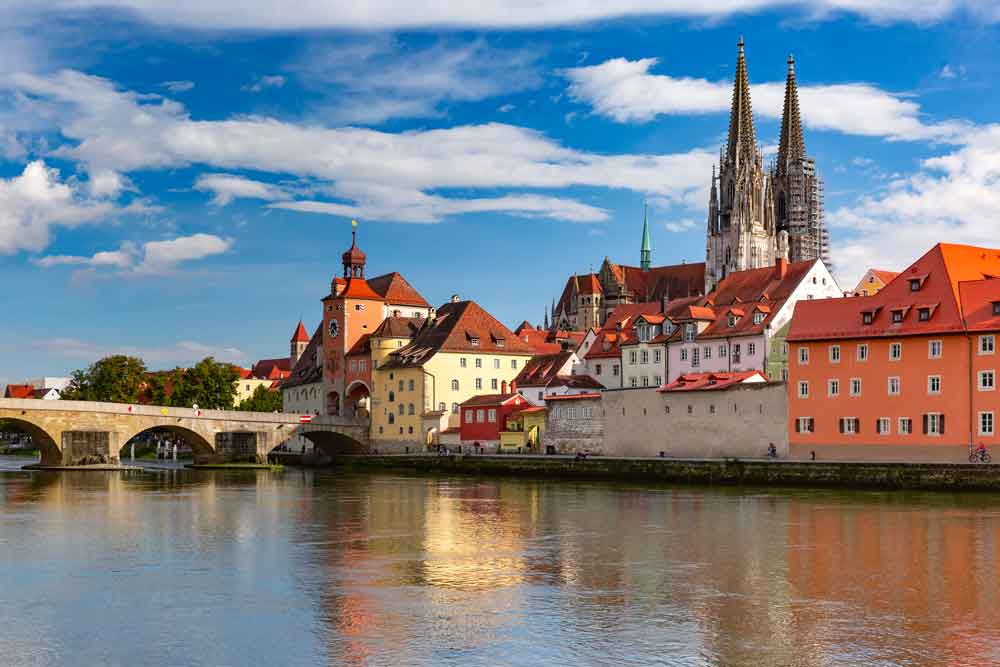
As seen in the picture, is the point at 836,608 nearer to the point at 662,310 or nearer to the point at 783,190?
the point at 662,310

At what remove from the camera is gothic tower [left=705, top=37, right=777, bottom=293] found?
14700cm

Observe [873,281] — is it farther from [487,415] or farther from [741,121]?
[741,121]

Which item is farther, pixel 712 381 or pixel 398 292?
pixel 398 292

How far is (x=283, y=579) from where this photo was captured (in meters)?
26.5

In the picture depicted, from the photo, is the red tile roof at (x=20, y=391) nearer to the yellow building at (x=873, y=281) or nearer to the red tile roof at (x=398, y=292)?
the red tile roof at (x=398, y=292)

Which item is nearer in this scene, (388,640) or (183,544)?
(388,640)

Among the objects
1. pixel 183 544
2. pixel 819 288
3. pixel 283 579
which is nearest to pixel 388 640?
pixel 283 579

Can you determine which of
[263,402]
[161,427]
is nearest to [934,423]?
[161,427]

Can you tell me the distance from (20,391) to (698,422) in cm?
14685

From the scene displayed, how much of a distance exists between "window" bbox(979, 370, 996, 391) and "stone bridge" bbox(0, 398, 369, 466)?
49.4 m

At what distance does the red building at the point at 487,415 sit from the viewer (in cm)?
8225

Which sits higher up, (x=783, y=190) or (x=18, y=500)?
(x=783, y=190)

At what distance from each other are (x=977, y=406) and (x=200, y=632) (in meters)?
41.6

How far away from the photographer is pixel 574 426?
74562 mm
